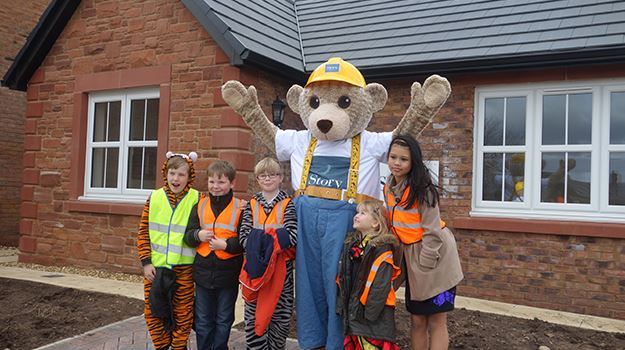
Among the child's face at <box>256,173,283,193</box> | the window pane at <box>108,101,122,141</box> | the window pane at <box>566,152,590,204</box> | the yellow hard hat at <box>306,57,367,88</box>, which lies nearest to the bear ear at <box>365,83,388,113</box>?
the yellow hard hat at <box>306,57,367,88</box>

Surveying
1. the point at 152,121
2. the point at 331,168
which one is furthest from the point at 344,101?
the point at 152,121

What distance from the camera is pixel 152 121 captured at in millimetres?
7074

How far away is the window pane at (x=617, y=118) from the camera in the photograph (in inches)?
228

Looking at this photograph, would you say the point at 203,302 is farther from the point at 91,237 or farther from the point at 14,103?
the point at 14,103

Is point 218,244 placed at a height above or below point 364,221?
below

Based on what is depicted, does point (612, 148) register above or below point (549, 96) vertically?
below

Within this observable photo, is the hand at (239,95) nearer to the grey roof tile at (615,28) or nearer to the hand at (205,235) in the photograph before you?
the hand at (205,235)

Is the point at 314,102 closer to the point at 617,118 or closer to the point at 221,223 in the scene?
the point at 221,223

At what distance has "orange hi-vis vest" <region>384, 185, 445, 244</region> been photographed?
307 cm

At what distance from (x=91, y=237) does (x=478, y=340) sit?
5.56m

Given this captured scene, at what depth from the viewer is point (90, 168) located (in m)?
7.56

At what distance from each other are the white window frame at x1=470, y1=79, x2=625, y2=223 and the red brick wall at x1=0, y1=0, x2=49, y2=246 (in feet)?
29.9

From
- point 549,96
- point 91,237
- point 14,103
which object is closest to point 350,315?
point 549,96

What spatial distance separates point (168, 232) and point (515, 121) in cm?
463
